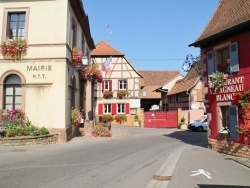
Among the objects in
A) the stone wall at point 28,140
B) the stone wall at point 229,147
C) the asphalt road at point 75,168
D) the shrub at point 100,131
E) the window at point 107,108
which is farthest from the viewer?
the window at point 107,108

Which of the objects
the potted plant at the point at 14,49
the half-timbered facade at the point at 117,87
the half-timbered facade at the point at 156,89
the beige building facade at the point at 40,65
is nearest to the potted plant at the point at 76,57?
the beige building facade at the point at 40,65

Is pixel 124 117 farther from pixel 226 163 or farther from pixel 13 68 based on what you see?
pixel 226 163

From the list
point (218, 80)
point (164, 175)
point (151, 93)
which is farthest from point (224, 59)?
point (151, 93)

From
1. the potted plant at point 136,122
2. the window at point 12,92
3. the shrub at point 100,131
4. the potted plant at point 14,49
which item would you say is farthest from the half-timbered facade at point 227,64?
the potted plant at point 136,122

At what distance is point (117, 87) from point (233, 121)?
1046 inches

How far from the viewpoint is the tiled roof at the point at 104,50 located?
38.4 meters

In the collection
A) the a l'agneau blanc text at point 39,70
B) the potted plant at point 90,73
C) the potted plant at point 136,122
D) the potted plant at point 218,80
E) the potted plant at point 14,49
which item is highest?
the potted plant at point 14,49

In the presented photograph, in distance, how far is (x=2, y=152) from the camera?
37.9 feet

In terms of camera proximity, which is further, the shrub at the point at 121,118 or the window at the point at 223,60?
the shrub at the point at 121,118

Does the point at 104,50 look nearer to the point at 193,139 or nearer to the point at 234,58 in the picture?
the point at 193,139

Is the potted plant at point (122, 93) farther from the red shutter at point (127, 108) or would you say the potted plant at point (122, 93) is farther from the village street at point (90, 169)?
the village street at point (90, 169)

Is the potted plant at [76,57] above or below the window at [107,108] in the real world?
above

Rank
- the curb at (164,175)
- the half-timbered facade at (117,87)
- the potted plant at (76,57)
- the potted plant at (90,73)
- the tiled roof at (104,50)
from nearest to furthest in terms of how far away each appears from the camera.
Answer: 1. the curb at (164,175)
2. the potted plant at (76,57)
3. the potted plant at (90,73)
4. the half-timbered facade at (117,87)
5. the tiled roof at (104,50)

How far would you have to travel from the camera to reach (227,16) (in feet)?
45.6
